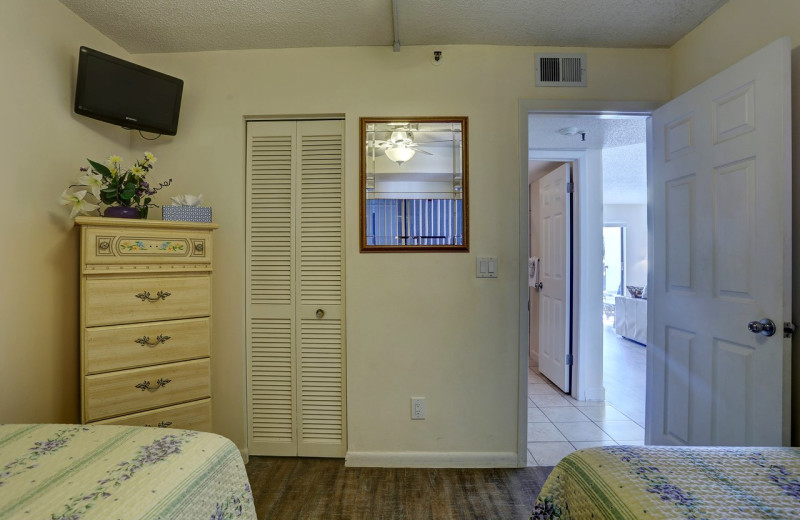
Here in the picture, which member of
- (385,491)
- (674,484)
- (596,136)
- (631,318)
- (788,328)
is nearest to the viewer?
(674,484)

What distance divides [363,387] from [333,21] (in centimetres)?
211

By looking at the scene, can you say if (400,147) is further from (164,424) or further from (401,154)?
(164,424)

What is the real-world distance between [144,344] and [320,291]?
917mm

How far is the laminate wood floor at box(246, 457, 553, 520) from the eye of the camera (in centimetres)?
166

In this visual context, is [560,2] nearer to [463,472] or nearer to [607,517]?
[607,517]

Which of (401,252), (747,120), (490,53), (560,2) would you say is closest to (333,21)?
(490,53)

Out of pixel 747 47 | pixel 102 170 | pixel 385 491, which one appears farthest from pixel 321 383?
pixel 747 47

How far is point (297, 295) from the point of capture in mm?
2146

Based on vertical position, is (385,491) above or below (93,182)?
below

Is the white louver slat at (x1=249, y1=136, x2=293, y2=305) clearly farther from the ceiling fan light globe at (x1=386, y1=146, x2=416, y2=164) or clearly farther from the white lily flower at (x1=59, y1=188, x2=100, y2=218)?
the white lily flower at (x1=59, y1=188, x2=100, y2=218)

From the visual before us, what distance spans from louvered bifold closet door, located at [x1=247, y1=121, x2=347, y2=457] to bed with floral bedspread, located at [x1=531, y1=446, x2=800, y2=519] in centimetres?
144

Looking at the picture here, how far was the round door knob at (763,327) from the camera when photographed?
52.7 inches

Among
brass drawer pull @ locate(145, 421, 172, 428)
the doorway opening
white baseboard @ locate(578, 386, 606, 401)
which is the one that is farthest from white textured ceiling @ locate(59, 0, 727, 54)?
white baseboard @ locate(578, 386, 606, 401)

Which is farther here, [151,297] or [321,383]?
[321,383]
